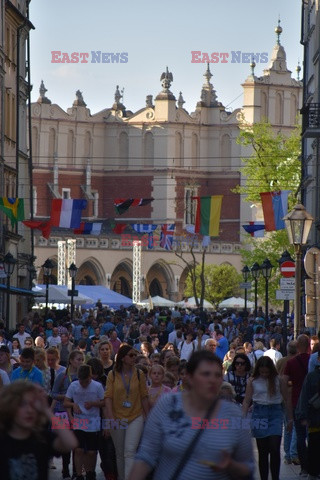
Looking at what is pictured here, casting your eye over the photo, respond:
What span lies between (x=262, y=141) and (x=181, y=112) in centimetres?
4346

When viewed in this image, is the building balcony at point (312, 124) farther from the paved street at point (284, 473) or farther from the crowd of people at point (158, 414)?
the paved street at point (284, 473)

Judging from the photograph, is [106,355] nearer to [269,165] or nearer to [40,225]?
[40,225]

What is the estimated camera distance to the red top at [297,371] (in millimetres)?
16594

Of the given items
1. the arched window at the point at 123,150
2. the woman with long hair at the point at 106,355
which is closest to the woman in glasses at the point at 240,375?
the woman with long hair at the point at 106,355

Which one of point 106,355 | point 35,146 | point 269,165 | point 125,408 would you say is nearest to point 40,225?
point 269,165

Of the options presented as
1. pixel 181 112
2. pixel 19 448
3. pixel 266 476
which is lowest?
pixel 266 476

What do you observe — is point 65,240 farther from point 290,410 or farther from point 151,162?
point 290,410

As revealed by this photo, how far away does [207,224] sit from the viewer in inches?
1746

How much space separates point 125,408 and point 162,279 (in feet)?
291

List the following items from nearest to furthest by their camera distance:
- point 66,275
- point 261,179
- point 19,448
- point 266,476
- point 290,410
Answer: point 19,448
point 266,476
point 290,410
point 261,179
point 66,275

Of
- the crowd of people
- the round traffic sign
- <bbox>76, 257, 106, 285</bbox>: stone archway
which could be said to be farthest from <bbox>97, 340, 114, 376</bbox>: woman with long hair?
<bbox>76, 257, 106, 285</bbox>: stone archway

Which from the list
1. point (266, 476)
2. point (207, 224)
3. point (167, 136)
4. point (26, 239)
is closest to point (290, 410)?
point (266, 476)

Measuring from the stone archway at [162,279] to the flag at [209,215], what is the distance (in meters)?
57.2

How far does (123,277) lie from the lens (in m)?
102
